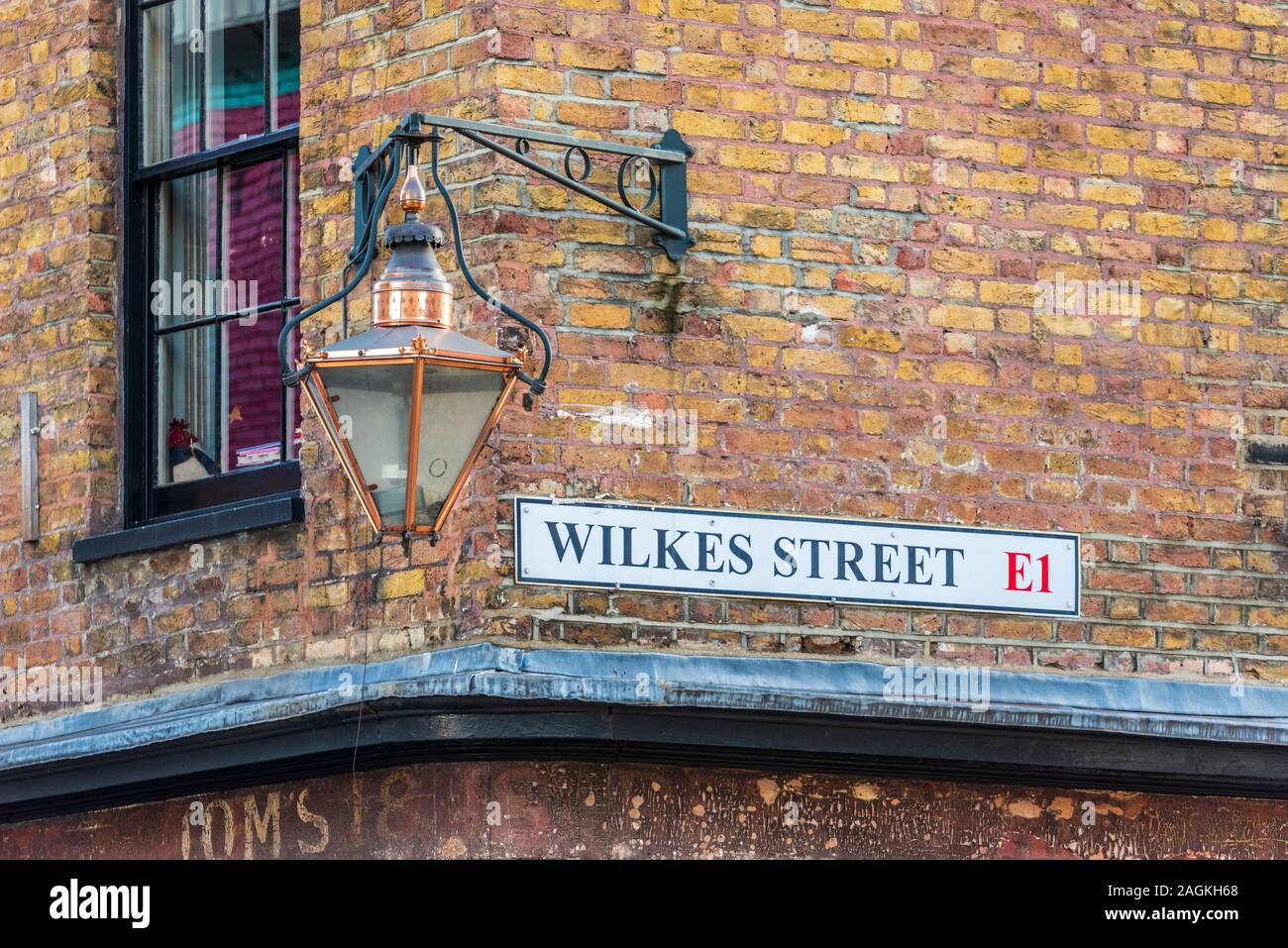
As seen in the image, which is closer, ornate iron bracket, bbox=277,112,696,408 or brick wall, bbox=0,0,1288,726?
ornate iron bracket, bbox=277,112,696,408

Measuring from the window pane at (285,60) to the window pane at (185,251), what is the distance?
0.41 metres

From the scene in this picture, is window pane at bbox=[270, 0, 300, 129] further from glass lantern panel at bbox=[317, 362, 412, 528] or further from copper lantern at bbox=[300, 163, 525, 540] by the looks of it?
glass lantern panel at bbox=[317, 362, 412, 528]

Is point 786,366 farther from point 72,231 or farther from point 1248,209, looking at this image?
point 72,231

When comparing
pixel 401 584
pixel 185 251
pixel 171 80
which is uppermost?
pixel 171 80

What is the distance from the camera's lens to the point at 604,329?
27.1ft

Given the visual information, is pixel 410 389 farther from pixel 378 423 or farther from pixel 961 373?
pixel 961 373

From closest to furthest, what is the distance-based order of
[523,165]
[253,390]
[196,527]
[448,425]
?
[448,425] < [523,165] < [196,527] < [253,390]

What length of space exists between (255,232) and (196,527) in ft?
3.76

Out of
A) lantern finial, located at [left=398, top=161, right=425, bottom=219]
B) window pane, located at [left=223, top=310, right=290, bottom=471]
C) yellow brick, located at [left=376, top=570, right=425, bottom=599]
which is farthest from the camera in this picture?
window pane, located at [left=223, top=310, right=290, bottom=471]

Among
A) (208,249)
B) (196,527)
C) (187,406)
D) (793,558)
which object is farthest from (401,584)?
(208,249)

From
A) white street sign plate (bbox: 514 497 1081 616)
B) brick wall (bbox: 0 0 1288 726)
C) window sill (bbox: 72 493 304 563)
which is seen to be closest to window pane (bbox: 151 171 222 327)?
brick wall (bbox: 0 0 1288 726)

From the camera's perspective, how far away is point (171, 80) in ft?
31.5

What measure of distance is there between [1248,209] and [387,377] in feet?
11.4

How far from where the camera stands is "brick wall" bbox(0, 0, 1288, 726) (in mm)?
8242
